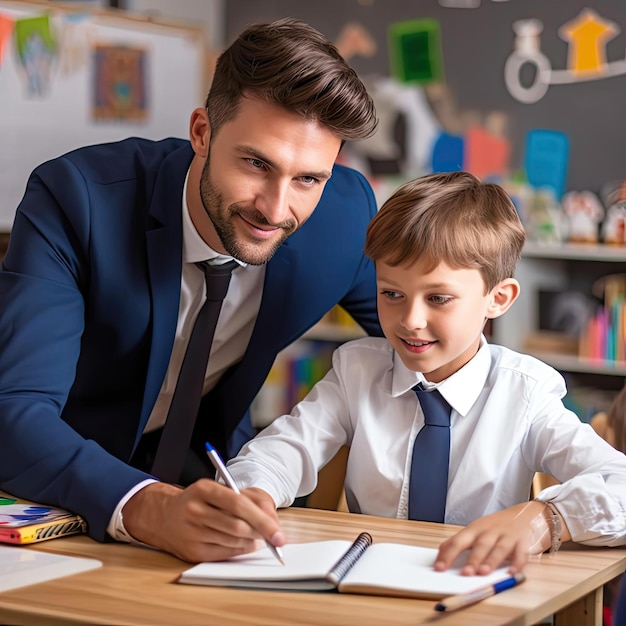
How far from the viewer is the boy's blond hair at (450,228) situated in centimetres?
162

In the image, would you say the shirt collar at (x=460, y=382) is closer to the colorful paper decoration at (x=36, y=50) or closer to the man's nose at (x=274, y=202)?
the man's nose at (x=274, y=202)

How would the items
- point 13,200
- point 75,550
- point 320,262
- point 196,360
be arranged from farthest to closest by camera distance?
1. point 13,200
2. point 320,262
3. point 196,360
4. point 75,550

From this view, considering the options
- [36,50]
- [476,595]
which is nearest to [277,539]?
[476,595]

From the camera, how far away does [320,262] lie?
2004mm

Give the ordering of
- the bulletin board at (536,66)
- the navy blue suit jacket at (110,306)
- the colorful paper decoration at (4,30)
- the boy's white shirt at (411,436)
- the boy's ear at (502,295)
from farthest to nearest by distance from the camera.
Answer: the bulletin board at (536,66) < the colorful paper decoration at (4,30) < the boy's ear at (502,295) < the boy's white shirt at (411,436) < the navy blue suit jacket at (110,306)

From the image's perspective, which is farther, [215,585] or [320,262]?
[320,262]

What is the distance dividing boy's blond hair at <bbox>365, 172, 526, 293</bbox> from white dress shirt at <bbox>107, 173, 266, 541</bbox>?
1.14ft

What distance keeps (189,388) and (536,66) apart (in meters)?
2.83

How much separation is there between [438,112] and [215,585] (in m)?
3.52

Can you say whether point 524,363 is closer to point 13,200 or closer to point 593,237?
point 593,237

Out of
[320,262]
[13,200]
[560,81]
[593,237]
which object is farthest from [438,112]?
[320,262]

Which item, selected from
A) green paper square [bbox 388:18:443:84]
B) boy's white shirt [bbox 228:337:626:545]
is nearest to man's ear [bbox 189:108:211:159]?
boy's white shirt [bbox 228:337:626:545]

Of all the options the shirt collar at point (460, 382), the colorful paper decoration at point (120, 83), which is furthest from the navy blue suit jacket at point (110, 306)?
the colorful paper decoration at point (120, 83)

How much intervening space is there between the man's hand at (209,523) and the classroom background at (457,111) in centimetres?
282
